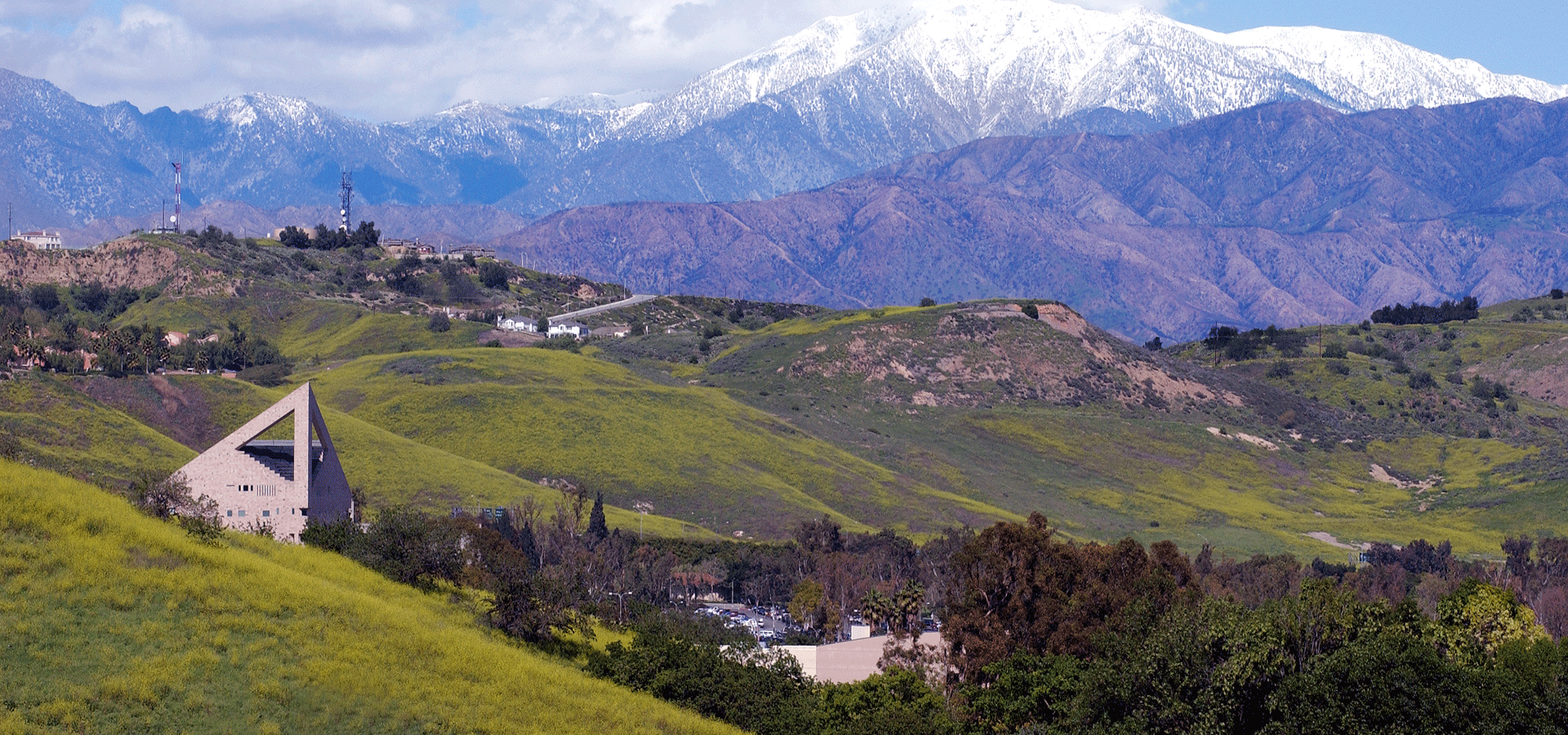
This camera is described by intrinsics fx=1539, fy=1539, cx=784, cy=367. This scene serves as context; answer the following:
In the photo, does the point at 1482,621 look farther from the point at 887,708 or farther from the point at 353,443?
the point at 353,443

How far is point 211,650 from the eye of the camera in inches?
1459

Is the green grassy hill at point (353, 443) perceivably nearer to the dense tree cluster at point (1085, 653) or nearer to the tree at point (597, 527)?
the tree at point (597, 527)

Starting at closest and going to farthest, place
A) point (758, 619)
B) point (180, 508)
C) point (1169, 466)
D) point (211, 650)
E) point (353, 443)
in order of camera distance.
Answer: point (211, 650) → point (180, 508) → point (758, 619) → point (353, 443) → point (1169, 466)

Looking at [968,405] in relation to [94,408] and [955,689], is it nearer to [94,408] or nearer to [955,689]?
[94,408]

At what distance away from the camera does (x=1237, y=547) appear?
132m

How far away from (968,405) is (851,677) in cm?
12693

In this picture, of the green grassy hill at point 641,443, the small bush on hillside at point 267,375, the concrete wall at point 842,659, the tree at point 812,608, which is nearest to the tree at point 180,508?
the concrete wall at point 842,659

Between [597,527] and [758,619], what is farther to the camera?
[597,527]

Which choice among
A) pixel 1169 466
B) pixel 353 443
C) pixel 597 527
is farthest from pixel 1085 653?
pixel 1169 466

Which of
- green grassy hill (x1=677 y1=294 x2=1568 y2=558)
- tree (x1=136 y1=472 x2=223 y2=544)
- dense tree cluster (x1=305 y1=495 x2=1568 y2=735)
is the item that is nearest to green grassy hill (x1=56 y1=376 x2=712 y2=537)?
dense tree cluster (x1=305 y1=495 x2=1568 y2=735)

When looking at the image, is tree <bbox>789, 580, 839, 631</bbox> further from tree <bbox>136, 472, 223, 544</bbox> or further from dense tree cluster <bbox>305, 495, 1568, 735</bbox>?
tree <bbox>136, 472, 223, 544</bbox>

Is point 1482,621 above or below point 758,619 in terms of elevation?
above

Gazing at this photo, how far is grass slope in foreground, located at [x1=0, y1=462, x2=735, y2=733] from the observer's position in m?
34.3

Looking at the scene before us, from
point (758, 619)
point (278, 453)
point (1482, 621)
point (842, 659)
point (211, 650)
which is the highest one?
point (278, 453)
